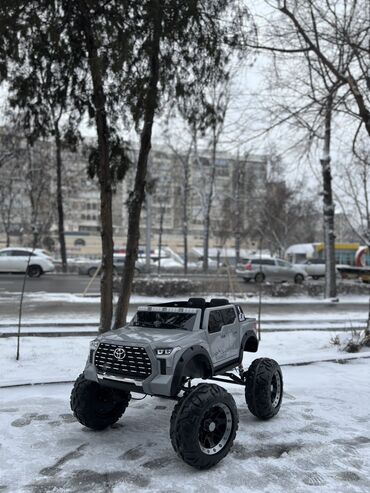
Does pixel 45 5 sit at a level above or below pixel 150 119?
above

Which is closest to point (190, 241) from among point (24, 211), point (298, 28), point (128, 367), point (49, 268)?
point (24, 211)

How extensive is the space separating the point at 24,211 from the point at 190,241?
44507 mm

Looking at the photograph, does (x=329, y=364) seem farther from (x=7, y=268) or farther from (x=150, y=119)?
(x=7, y=268)

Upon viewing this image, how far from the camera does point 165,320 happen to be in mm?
5527

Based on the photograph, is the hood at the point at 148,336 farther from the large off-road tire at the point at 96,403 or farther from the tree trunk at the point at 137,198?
the tree trunk at the point at 137,198

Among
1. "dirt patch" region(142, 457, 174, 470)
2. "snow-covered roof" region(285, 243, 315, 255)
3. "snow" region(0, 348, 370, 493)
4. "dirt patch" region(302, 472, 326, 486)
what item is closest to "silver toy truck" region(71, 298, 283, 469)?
"snow" region(0, 348, 370, 493)

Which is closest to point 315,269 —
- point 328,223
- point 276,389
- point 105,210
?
point 328,223

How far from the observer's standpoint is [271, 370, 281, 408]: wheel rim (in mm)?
5926

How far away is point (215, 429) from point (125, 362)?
1080mm

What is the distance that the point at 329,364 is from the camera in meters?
9.02

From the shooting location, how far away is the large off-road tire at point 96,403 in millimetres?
5180

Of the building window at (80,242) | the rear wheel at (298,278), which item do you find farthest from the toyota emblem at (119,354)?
the building window at (80,242)

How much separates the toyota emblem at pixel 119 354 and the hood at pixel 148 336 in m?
0.10

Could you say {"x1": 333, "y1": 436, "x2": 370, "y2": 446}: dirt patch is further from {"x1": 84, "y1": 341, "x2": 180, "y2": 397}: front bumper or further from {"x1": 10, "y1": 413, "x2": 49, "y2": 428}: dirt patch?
{"x1": 10, "y1": 413, "x2": 49, "y2": 428}: dirt patch
